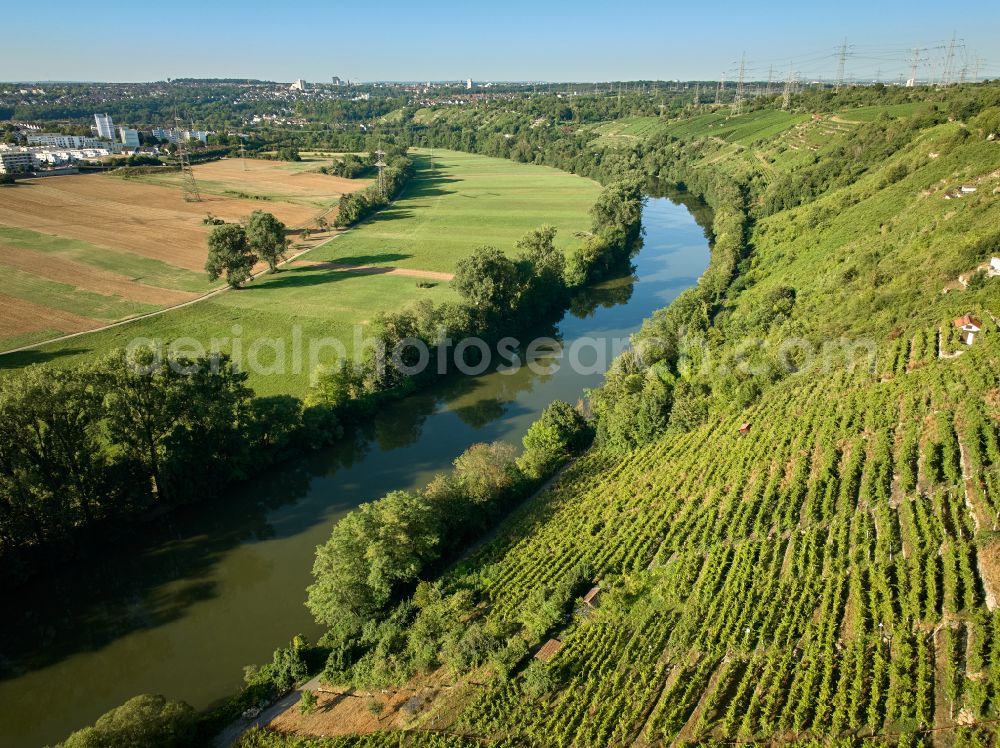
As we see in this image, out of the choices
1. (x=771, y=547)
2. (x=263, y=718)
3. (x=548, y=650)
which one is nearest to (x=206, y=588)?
(x=263, y=718)

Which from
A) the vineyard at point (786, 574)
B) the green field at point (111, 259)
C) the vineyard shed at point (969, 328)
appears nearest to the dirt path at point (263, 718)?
the vineyard at point (786, 574)

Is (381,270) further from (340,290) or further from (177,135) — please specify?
(177,135)

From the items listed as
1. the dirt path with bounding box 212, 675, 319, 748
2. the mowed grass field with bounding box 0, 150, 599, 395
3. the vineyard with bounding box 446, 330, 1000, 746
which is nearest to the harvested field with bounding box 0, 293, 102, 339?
the mowed grass field with bounding box 0, 150, 599, 395

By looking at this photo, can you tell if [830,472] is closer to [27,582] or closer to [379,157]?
[27,582]

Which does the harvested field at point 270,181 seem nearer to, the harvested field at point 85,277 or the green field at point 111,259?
the green field at point 111,259

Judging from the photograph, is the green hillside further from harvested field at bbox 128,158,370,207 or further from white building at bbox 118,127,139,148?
white building at bbox 118,127,139,148

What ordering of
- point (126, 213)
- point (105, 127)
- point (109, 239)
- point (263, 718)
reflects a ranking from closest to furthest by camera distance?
point (263, 718)
point (109, 239)
point (126, 213)
point (105, 127)
